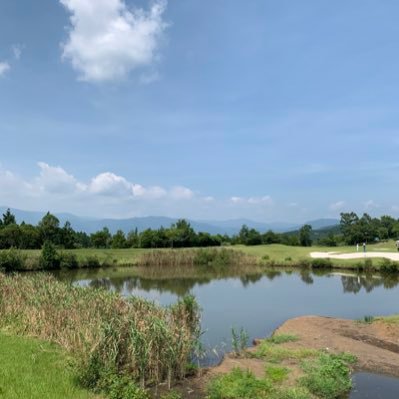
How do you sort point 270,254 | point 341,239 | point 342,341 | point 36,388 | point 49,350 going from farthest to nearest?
point 341,239, point 270,254, point 342,341, point 49,350, point 36,388

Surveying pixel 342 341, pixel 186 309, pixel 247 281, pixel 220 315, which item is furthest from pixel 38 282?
pixel 247 281

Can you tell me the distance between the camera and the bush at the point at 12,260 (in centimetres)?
3947

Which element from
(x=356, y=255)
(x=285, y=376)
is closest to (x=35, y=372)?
(x=285, y=376)

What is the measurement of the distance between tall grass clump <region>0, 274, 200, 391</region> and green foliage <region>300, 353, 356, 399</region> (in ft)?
8.58

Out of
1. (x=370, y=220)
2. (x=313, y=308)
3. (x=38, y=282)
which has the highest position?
(x=370, y=220)

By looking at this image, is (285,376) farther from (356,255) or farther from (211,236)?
(211,236)

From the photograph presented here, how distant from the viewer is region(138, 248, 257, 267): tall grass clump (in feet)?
159

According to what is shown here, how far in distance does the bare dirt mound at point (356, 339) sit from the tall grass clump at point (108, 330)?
3.42m

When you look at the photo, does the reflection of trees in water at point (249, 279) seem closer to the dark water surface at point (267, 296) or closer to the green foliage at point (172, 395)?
the dark water surface at point (267, 296)

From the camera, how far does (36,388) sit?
25.2 ft

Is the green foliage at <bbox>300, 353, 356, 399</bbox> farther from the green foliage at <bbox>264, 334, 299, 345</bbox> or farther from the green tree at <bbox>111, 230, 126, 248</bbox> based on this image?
the green tree at <bbox>111, 230, 126, 248</bbox>

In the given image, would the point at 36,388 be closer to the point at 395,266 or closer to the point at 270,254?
the point at 395,266

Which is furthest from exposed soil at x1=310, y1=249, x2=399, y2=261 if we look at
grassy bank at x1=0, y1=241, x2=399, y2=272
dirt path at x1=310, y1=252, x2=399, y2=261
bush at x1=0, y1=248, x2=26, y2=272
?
bush at x1=0, y1=248, x2=26, y2=272

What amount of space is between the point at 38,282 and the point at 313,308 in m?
13.6
